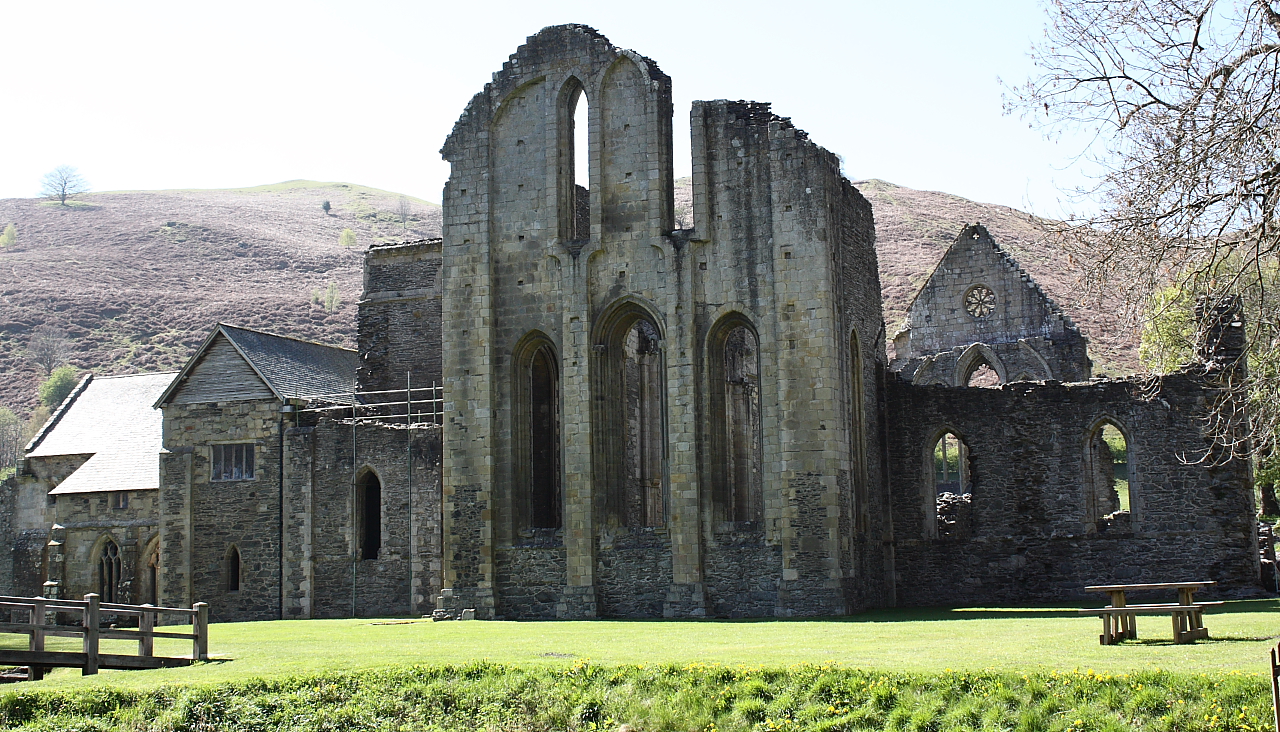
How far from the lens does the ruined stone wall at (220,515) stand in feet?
123

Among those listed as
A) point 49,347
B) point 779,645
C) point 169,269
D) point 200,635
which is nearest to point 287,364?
point 200,635

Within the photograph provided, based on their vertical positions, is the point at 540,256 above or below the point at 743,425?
above

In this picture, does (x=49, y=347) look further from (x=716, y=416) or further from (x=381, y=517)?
(x=716, y=416)

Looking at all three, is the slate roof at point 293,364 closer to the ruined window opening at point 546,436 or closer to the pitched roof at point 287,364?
the pitched roof at point 287,364

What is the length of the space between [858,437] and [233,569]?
1845cm

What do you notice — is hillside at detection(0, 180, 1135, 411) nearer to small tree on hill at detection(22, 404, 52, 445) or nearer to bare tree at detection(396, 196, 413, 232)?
bare tree at detection(396, 196, 413, 232)

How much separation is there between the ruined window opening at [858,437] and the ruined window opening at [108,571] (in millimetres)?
24213

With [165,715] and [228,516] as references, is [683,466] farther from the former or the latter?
[228,516]

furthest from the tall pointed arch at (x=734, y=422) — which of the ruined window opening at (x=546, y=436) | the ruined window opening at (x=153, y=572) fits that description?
the ruined window opening at (x=153, y=572)

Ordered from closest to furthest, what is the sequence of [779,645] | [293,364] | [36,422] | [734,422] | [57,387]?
[779,645]
[734,422]
[293,364]
[57,387]
[36,422]

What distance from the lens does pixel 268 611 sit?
3697 centimetres

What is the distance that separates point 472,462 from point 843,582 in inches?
332

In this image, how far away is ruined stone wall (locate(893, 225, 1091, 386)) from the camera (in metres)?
41.0

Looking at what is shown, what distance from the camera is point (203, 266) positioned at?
128875mm
